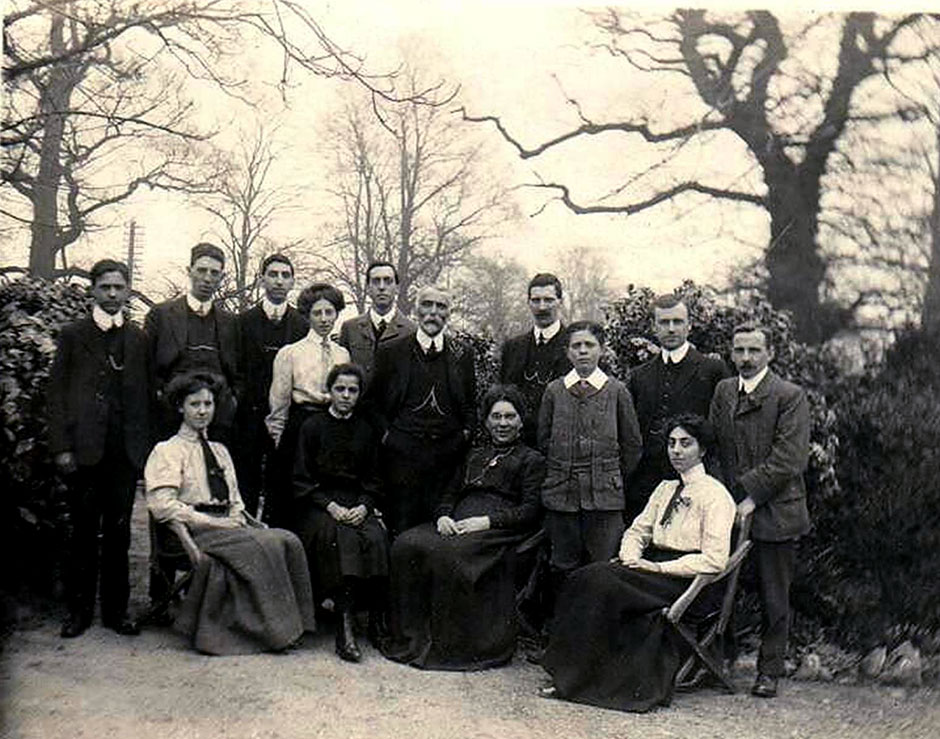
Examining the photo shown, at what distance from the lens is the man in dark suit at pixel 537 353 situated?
172 inches

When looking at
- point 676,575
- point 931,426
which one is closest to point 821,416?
point 931,426

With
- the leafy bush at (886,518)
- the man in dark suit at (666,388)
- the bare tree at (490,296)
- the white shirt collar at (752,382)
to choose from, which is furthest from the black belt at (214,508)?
the leafy bush at (886,518)

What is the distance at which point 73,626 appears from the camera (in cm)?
392

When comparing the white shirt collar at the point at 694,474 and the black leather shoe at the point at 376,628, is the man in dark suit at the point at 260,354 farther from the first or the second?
the white shirt collar at the point at 694,474

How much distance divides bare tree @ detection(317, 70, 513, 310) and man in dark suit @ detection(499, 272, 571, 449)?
4.64 ft

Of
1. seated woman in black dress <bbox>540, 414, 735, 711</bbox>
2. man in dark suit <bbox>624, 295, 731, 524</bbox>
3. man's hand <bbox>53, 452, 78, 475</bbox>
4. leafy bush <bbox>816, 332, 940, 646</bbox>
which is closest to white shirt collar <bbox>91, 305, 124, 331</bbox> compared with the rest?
man's hand <bbox>53, 452, 78, 475</bbox>

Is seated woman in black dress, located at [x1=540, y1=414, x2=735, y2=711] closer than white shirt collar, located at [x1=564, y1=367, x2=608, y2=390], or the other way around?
seated woman in black dress, located at [x1=540, y1=414, x2=735, y2=711]

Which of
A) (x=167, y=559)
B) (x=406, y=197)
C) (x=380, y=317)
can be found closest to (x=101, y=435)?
(x=167, y=559)

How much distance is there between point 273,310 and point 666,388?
1991 millimetres

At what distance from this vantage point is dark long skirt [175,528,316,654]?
12.4 feet

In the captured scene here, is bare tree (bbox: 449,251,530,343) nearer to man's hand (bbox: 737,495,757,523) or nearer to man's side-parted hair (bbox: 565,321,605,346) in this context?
man's side-parted hair (bbox: 565,321,605,346)

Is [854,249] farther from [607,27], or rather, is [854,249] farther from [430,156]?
[430,156]

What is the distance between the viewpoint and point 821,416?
14.6 ft

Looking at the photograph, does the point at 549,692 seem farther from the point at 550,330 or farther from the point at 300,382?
the point at 300,382
